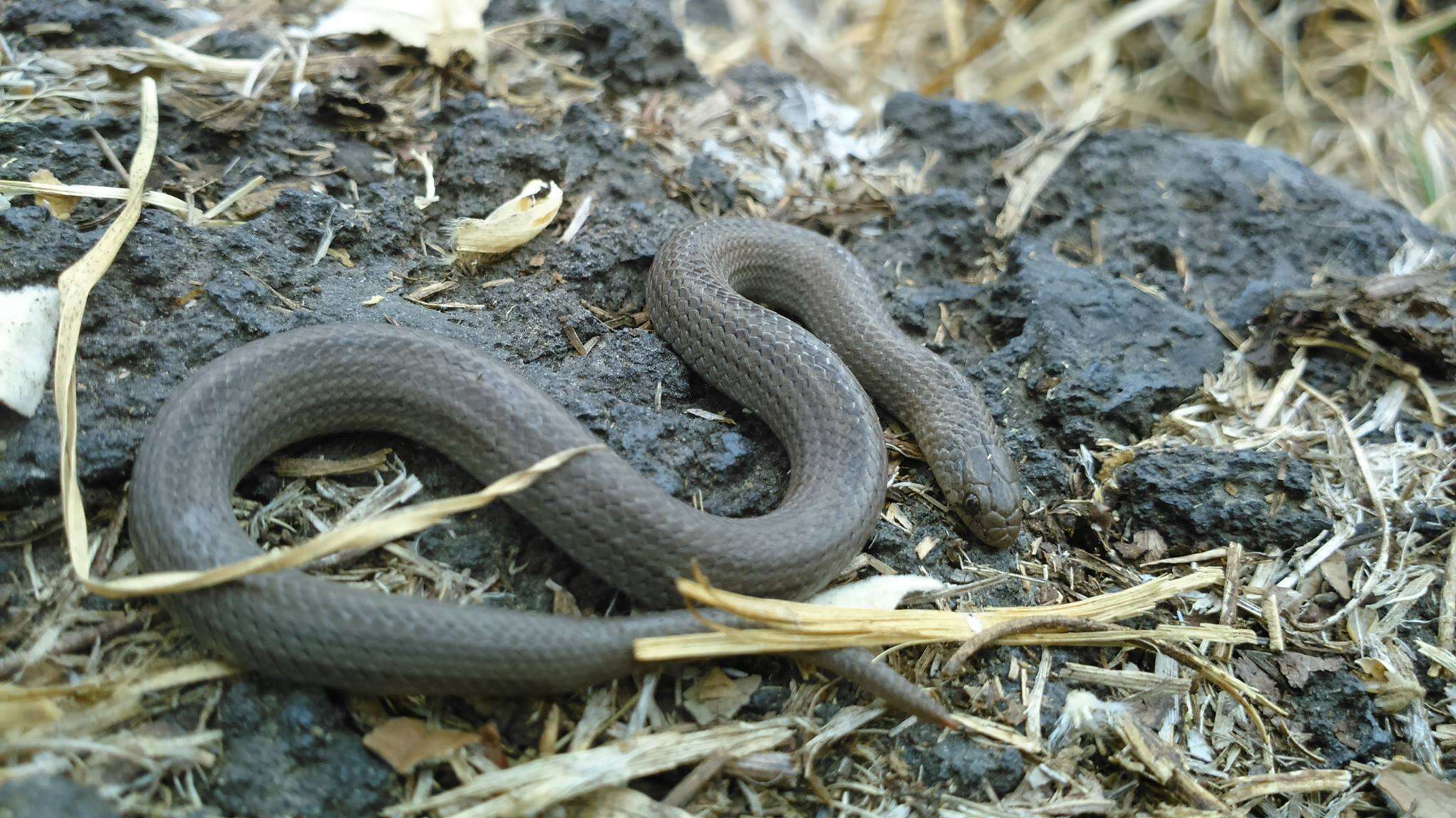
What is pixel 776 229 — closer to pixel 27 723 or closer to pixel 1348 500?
pixel 1348 500

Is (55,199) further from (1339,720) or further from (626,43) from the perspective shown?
(1339,720)

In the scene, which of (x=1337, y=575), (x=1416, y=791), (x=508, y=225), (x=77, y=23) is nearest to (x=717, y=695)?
(x=508, y=225)

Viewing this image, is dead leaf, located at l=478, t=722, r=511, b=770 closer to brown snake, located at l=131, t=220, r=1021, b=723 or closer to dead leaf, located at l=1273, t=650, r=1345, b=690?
brown snake, located at l=131, t=220, r=1021, b=723

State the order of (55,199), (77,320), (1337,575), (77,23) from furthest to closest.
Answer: (77,23) < (1337,575) < (55,199) < (77,320)

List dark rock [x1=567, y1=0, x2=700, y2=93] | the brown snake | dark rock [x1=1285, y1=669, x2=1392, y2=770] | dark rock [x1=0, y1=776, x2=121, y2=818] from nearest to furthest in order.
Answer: dark rock [x1=0, y1=776, x2=121, y2=818] → the brown snake → dark rock [x1=1285, y1=669, x2=1392, y2=770] → dark rock [x1=567, y1=0, x2=700, y2=93]

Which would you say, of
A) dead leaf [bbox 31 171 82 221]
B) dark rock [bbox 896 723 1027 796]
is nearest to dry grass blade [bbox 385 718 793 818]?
dark rock [bbox 896 723 1027 796]

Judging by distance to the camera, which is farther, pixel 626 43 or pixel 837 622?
pixel 626 43
